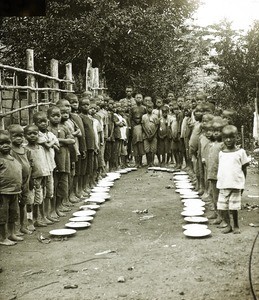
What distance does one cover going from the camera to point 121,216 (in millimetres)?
6852

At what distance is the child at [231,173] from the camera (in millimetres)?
5539

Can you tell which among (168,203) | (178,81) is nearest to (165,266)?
(168,203)

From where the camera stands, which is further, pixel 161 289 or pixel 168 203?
pixel 168 203

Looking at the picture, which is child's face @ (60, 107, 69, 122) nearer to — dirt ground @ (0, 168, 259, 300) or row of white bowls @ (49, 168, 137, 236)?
row of white bowls @ (49, 168, 137, 236)

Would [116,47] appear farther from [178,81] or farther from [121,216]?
[121,216]

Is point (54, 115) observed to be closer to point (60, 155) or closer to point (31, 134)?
point (60, 155)

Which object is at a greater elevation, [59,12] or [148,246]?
[59,12]

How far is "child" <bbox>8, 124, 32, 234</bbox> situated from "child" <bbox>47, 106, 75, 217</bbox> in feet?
3.16

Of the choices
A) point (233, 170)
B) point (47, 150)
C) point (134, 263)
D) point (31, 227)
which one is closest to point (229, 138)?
point (233, 170)

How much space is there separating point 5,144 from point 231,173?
263cm

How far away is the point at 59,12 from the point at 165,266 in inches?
426

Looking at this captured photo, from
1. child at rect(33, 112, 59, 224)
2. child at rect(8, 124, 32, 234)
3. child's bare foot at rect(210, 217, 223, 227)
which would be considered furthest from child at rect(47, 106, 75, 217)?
child's bare foot at rect(210, 217, 223, 227)

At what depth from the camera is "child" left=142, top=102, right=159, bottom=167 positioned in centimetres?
1170

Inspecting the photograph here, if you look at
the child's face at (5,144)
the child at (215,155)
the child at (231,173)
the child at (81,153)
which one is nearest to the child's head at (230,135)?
the child at (231,173)
